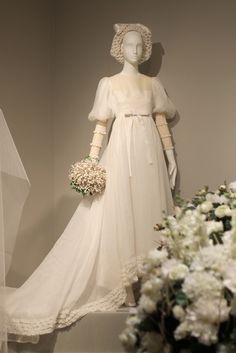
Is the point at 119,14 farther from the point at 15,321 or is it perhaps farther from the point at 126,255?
the point at 15,321

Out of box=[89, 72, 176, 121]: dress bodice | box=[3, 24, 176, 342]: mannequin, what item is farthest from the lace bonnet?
box=[89, 72, 176, 121]: dress bodice

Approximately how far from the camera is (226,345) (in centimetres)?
114

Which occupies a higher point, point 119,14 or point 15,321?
point 119,14

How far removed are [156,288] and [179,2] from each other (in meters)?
2.14

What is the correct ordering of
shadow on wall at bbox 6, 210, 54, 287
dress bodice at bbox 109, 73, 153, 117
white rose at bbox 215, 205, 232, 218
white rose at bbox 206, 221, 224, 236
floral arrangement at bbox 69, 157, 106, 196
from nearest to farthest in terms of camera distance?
white rose at bbox 206, 221, 224, 236 < white rose at bbox 215, 205, 232, 218 < floral arrangement at bbox 69, 157, 106, 196 < dress bodice at bbox 109, 73, 153, 117 < shadow on wall at bbox 6, 210, 54, 287

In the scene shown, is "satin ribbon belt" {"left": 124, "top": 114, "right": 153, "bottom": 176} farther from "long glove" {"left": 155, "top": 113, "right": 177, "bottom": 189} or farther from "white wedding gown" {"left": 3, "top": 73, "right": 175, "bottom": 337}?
"long glove" {"left": 155, "top": 113, "right": 177, "bottom": 189}

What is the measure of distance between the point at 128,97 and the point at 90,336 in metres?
1.07

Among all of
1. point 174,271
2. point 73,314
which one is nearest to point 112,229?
point 73,314

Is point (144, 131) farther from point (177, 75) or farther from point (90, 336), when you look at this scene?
point (90, 336)

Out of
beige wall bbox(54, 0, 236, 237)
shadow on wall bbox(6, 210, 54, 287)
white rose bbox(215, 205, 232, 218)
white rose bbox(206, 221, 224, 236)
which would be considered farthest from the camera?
shadow on wall bbox(6, 210, 54, 287)

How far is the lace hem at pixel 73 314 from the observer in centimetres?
220

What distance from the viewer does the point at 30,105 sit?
122 inches

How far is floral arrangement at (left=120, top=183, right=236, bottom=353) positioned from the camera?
1.13 meters

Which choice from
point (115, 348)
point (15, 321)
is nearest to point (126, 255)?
point (115, 348)
